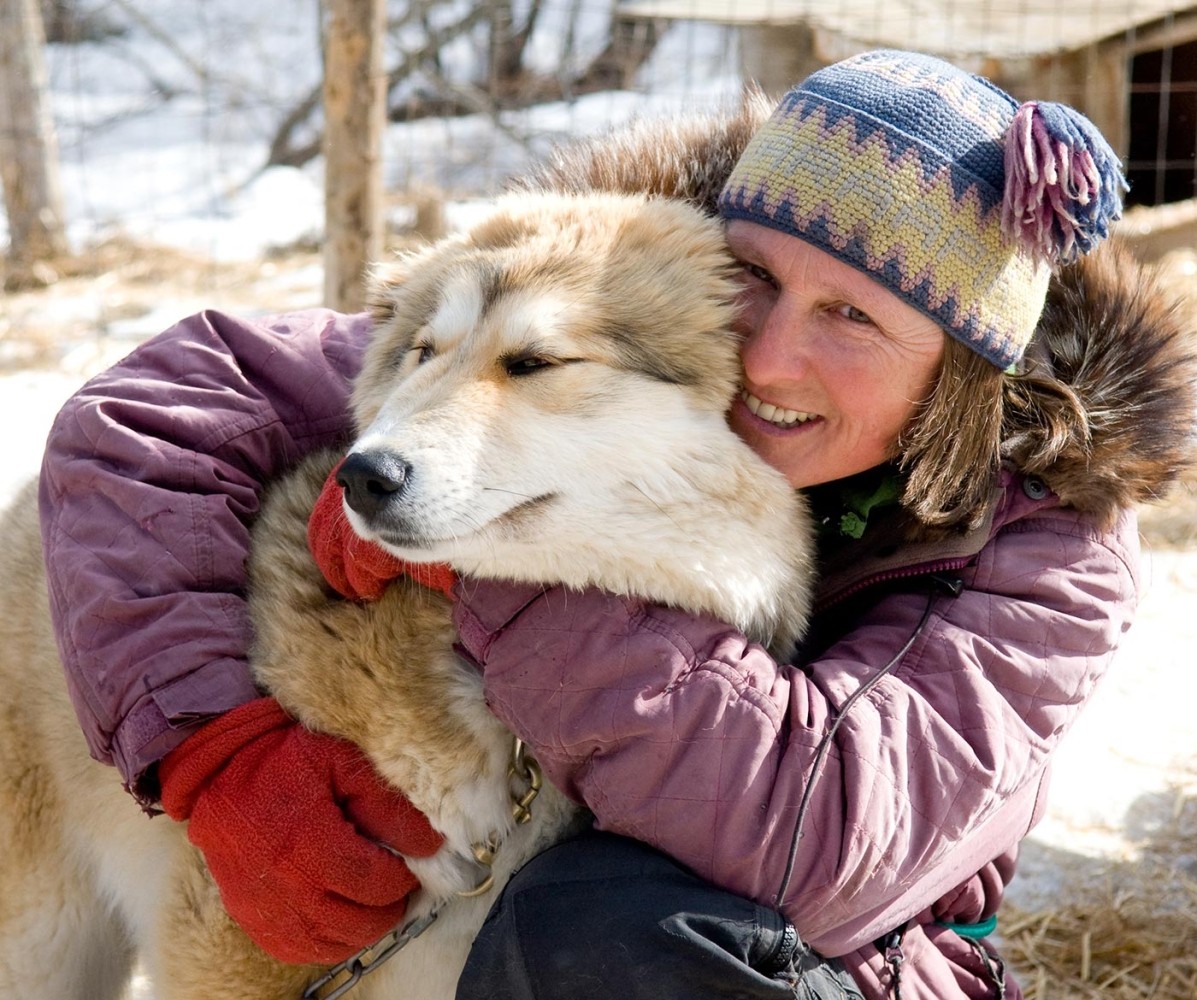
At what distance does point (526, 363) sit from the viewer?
1972mm

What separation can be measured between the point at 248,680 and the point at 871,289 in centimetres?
118

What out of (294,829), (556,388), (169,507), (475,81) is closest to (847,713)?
(556,388)

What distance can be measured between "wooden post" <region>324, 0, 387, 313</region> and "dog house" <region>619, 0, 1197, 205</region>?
2959mm

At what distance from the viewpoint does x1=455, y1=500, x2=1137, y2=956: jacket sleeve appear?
1746 millimetres

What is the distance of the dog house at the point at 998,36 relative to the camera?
668cm

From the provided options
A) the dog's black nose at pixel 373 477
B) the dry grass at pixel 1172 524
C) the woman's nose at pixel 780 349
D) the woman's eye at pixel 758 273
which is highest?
the woman's eye at pixel 758 273

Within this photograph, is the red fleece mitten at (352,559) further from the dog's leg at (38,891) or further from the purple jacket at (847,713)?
the dog's leg at (38,891)

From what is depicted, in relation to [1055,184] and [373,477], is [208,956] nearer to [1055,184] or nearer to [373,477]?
[373,477]

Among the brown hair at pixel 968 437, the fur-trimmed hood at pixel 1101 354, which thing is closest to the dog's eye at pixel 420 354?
the fur-trimmed hood at pixel 1101 354

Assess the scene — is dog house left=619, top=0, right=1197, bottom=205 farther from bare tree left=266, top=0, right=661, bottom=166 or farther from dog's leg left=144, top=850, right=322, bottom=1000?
dog's leg left=144, top=850, right=322, bottom=1000

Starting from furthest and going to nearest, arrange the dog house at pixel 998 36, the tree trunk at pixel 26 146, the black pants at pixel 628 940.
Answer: the tree trunk at pixel 26 146 < the dog house at pixel 998 36 < the black pants at pixel 628 940

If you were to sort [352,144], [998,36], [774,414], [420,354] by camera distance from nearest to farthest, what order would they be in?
1. [774,414]
2. [420,354]
3. [352,144]
4. [998,36]

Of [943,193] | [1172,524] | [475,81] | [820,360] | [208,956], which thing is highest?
[943,193]

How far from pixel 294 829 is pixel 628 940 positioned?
1.80 feet
